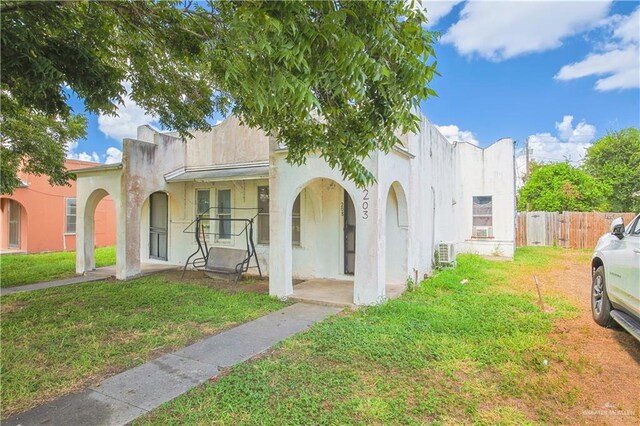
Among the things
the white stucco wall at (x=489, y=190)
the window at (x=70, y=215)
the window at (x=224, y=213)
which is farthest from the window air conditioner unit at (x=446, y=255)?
the window at (x=70, y=215)

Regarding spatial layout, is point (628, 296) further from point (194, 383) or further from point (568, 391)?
point (194, 383)

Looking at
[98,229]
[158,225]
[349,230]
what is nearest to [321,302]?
[349,230]

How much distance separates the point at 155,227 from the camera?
1204 cm

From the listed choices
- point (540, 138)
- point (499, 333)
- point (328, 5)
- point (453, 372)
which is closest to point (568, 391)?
point (453, 372)

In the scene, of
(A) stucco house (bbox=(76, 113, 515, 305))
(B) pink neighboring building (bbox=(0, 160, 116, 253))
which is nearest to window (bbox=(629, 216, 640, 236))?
(A) stucco house (bbox=(76, 113, 515, 305))

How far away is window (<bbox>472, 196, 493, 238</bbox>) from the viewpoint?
1368cm

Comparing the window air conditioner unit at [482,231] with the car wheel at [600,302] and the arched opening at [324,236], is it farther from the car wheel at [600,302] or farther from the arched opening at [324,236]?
the car wheel at [600,302]

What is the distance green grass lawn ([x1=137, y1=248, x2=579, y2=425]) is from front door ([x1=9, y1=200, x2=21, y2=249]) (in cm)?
1953

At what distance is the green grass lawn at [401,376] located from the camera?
3.05 m

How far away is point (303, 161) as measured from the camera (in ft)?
15.6

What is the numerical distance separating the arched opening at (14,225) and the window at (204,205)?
39.8 ft

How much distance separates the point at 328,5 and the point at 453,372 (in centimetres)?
384

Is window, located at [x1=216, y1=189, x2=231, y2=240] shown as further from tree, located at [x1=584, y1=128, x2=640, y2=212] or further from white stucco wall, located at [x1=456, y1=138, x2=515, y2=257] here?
tree, located at [x1=584, y1=128, x2=640, y2=212]

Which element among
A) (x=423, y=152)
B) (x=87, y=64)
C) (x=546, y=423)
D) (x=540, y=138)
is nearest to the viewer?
(x=546, y=423)
